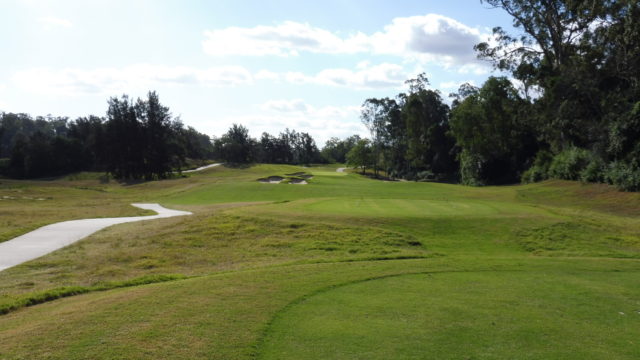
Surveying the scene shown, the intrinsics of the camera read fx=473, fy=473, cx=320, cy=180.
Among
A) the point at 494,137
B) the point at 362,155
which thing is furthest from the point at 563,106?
the point at 362,155

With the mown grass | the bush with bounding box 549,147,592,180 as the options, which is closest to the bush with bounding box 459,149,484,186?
the bush with bounding box 549,147,592,180

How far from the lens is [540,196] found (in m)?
37.0

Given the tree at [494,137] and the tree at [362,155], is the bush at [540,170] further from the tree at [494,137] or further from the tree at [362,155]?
the tree at [362,155]

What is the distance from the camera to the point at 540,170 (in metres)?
48.6

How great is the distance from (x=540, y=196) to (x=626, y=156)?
6440mm

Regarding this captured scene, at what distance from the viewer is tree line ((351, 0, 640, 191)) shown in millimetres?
36688

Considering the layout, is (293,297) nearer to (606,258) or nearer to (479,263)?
(479,263)

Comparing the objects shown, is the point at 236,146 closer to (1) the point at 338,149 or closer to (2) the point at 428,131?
(2) the point at 428,131

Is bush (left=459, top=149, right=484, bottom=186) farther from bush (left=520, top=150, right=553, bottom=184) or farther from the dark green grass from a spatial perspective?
the dark green grass

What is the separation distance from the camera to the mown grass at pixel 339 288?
22.0ft

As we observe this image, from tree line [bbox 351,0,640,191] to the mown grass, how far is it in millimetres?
17458

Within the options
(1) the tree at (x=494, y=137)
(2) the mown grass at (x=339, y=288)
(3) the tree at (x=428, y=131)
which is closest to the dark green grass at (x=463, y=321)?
(2) the mown grass at (x=339, y=288)

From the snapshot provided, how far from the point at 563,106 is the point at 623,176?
47.1 feet

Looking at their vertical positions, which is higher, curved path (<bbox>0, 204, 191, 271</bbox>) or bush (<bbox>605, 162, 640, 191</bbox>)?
bush (<bbox>605, 162, 640, 191</bbox>)
